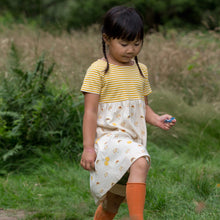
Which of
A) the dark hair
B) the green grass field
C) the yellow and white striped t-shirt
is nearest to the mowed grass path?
the green grass field

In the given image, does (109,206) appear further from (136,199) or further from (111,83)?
(111,83)

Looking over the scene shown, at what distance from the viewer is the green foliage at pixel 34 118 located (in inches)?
173

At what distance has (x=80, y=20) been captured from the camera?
59.3 ft

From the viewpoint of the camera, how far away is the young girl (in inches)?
95.3

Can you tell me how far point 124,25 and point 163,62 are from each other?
12.4 feet

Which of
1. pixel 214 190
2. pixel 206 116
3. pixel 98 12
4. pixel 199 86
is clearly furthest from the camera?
pixel 98 12

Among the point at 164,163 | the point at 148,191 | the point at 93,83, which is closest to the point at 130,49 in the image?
the point at 93,83

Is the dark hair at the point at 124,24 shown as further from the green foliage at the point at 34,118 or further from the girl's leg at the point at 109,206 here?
the green foliage at the point at 34,118

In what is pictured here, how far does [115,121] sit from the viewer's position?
2568mm

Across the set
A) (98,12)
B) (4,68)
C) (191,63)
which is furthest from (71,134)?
(98,12)

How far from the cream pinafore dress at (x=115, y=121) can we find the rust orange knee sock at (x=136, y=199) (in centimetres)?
12

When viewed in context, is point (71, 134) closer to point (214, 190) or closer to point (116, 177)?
point (214, 190)

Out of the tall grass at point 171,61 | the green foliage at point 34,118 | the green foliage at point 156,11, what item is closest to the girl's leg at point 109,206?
the green foliage at point 34,118

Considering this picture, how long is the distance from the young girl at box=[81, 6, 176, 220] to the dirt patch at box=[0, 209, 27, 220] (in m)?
1.00
